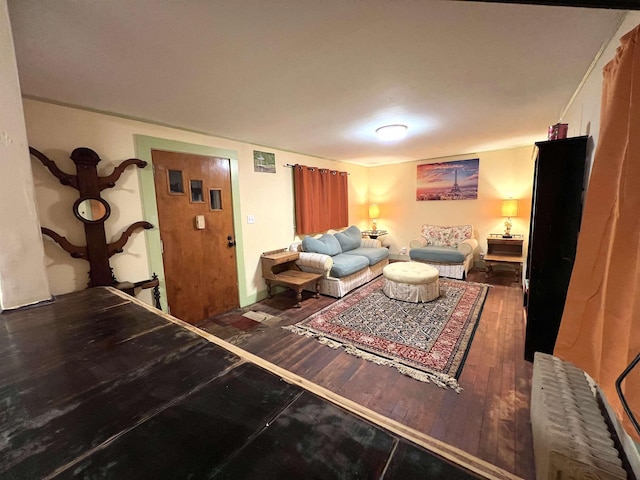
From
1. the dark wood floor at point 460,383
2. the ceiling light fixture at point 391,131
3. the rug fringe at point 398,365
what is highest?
the ceiling light fixture at point 391,131

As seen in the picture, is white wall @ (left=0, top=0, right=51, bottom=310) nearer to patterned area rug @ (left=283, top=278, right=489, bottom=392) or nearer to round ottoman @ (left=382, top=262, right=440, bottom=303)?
patterned area rug @ (left=283, top=278, right=489, bottom=392)

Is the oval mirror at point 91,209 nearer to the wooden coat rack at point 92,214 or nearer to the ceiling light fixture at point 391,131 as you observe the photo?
the wooden coat rack at point 92,214

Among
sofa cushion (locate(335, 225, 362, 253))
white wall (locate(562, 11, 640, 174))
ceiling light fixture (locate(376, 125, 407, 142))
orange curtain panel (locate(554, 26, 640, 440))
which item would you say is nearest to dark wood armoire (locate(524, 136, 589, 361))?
white wall (locate(562, 11, 640, 174))

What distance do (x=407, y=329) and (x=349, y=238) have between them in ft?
8.08

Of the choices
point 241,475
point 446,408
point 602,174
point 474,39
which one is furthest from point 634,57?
point 446,408

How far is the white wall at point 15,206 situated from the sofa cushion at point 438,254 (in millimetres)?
4657

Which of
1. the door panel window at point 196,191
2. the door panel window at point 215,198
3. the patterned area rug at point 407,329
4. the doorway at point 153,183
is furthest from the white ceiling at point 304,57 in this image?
the patterned area rug at point 407,329

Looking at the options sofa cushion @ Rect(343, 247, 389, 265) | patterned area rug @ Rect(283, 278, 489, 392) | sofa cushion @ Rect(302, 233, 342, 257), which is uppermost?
sofa cushion @ Rect(302, 233, 342, 257)

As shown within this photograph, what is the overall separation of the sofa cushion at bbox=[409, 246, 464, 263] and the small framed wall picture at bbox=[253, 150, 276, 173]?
114 inches

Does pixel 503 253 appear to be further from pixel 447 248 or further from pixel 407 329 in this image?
pixel 407 329

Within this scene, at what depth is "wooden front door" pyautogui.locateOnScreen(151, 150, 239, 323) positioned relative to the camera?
2.75 metres

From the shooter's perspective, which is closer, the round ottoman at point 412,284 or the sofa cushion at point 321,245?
the round ottoman at point 412,284

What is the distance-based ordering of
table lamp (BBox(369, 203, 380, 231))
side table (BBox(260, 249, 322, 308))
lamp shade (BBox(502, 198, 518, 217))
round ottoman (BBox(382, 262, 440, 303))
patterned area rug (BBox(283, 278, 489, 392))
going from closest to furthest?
patterned area rug (BBox(283, 278, 489, 392)) → round ottoman (BBox(382, 262, 440, 303)) → side table (BBox(260, 249, 322, 308)) → lamp shade (BBox(502, 198, 518, 217)) → table lamp (BBox(369, 203, 380, 231))

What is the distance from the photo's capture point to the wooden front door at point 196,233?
2.75 m
